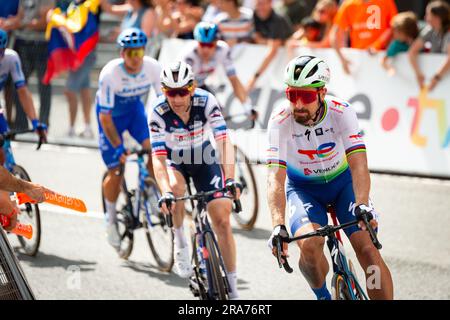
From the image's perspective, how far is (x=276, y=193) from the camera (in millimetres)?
6027

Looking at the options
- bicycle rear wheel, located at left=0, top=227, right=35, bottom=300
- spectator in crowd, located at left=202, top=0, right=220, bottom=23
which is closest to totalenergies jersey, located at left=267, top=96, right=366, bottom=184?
bicycle rear wheel, located at left=0, top=227, right=35, bottom=300

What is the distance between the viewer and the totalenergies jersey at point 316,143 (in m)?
6.16

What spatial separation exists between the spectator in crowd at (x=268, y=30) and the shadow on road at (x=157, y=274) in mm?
4683

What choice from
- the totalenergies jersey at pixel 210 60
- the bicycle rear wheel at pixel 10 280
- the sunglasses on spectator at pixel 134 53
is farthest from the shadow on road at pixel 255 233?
the bicycle rear wheel at pixel 10 280

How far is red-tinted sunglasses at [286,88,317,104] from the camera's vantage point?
19.6 ft

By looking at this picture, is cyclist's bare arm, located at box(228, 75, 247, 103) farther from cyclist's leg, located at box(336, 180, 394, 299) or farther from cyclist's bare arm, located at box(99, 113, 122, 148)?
cyclist's leg, located at box(336, 180, 394, 299)

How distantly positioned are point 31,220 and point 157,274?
58.2 inches

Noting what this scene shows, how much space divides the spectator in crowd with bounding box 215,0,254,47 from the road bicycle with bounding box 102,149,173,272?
496 cm

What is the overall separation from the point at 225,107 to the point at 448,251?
5016 mm

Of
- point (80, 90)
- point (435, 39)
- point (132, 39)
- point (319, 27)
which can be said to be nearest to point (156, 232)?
point (132, 39)

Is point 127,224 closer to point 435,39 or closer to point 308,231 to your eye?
point 308,231

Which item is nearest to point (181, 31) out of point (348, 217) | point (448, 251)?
point (448, 251)

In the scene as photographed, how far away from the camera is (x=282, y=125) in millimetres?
6215
